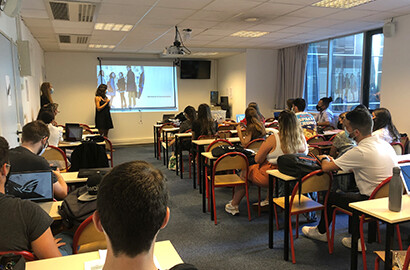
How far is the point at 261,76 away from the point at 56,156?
6.33 meters

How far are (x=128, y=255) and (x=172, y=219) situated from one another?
9.49 ft

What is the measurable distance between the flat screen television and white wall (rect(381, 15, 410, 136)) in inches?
218

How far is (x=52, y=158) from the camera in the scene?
3.78m

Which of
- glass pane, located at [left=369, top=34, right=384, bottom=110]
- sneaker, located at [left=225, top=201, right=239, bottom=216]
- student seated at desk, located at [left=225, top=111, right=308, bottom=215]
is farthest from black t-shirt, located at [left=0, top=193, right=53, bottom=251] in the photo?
→ glass pane, located at [left=369, top=34, right=384, bottom=110]

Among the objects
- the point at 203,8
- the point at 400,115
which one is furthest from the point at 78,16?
the point at 400,115

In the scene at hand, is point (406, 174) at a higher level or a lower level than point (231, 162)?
higher

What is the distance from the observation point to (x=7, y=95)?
3.42 metres

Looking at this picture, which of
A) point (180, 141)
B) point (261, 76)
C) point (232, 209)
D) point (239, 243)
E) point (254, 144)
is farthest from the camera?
point (261, 76)

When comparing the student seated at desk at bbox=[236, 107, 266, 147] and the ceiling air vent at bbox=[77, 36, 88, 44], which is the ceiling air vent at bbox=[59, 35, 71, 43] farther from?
the student seated at desk at bbox=[236, 107, 266, 147]

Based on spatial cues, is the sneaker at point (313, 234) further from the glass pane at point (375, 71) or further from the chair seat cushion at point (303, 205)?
the glass pane at point (375, 71)

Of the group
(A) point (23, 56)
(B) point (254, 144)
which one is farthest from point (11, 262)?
(A) point (23, 56)

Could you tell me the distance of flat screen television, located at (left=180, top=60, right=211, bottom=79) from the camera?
9.78 metres

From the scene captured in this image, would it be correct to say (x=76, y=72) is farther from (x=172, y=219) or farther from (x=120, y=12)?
(x=172, y=219)

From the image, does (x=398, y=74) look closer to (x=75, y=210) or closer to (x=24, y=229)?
(x=75, y=210)
